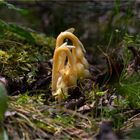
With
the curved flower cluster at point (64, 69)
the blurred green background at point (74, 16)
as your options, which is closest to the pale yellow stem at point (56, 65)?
the curved flower cluster at point (64, 69)

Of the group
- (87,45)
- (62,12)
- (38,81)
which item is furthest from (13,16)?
(38,81)

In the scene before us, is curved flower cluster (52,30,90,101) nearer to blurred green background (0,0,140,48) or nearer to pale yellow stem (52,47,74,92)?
pale yellow stem (52,47,74,92)

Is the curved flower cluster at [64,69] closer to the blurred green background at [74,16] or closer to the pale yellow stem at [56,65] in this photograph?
the pale yellow stem at [56,65]

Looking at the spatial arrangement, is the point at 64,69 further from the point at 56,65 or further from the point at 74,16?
the point at 74,16

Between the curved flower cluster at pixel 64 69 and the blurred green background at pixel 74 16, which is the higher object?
the blurred green background at pixel 74 16

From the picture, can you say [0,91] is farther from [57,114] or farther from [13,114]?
[57,114]

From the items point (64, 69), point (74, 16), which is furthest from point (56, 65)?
point (74, 16)

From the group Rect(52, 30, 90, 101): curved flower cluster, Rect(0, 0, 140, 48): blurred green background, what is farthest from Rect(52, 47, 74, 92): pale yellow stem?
Rect(0, 0, 140, 48): blurred green background

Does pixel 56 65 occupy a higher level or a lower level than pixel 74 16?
lower

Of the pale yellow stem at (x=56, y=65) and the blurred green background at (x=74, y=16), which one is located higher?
the blurred green background at (x=74, y=16)

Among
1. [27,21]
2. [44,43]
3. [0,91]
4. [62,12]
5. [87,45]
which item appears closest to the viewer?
[0,91]

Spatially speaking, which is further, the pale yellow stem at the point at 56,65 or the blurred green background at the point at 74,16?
the blurred green background at the point at 74,16
